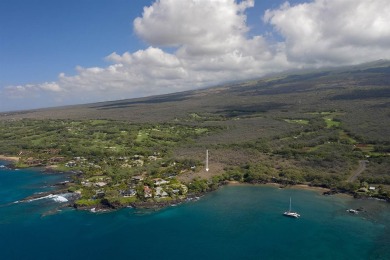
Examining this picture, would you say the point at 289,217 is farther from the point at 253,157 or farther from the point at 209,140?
the point at 209,140

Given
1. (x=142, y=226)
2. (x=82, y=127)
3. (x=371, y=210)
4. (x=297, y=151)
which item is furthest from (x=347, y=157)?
(x=82, y=127)

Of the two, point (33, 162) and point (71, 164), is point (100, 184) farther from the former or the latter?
point (33, 162)

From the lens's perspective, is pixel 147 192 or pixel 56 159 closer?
pixel 147 192

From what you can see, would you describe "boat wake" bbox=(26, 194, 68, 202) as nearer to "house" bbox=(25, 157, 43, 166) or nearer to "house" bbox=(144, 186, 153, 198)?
"house" bbox=(144, 186, 153, 198)

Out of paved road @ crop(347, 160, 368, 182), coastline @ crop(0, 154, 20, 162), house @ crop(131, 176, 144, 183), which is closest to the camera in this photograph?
paved road @ crop(347, 160, 368, 182)

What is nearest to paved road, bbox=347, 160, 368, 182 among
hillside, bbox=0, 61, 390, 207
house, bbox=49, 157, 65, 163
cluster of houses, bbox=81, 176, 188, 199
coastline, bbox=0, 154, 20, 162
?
hillside, bbox=0, 61, 390, 207

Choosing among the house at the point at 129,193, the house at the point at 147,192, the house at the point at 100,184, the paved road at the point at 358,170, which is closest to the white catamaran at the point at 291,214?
the paved road at the point at 358,170

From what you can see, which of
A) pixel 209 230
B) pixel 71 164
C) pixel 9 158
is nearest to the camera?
pixel 209 230

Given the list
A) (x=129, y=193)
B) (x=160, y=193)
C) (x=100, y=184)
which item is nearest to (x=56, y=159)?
(x=100, y=184)
